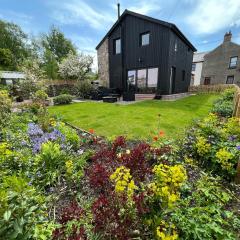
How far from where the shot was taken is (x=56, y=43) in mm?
34469

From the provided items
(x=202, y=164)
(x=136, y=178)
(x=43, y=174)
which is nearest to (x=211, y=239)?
(x=136, y=178)

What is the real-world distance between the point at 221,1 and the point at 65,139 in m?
9.67

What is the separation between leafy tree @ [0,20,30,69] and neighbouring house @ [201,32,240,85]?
117 feet

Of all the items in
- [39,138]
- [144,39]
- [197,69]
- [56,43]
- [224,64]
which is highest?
[56,43]

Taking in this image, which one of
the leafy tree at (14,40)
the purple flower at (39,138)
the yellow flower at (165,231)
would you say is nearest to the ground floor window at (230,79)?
the purple flower at (39,138)

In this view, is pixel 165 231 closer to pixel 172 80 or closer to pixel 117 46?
pixel 172 80

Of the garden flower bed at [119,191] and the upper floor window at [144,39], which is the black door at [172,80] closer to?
the upper floor window at [144,39]

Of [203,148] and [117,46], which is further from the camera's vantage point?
[117,46]

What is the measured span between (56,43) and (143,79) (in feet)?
97.3

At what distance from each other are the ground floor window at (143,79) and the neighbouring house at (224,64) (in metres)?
19.1

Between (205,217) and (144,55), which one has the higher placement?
(144,55)

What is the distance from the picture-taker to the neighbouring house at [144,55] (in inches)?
476

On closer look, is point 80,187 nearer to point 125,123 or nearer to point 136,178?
point 136,178

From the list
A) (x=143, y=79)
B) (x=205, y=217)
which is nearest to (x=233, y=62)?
(x=143, y=79)
